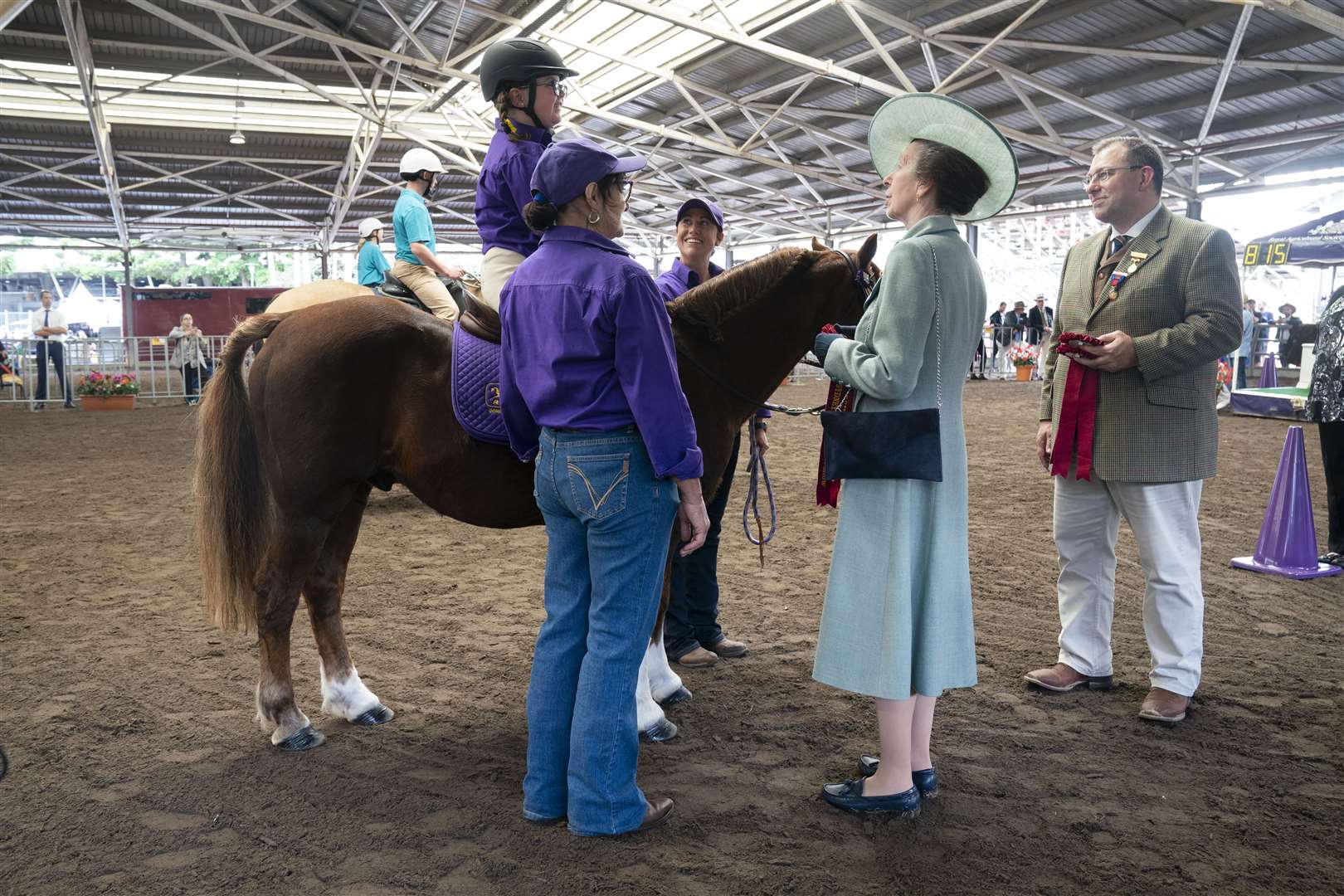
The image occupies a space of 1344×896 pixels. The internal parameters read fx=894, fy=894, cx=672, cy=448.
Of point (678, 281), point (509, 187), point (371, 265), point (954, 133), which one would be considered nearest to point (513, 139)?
point (509, 187)

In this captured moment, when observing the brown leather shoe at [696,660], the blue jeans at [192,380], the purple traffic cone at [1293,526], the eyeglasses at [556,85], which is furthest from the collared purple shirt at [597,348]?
the blue jeans at [192,380]

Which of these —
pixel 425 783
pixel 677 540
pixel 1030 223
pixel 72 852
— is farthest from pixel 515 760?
pixel 1030 223

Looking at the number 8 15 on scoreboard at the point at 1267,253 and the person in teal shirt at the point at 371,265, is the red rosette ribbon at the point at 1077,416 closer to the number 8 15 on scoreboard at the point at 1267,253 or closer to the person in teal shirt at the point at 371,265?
the person in teal shirt at the point at 371,265

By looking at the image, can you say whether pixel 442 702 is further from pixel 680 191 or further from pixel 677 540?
pixel 680 191

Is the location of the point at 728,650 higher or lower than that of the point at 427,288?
lower

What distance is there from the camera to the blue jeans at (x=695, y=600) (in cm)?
418

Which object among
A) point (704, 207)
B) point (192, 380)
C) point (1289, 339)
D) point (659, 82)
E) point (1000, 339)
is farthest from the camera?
point (1000, 339)

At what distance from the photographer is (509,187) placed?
3166mm

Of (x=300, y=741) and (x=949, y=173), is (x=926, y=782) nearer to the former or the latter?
(x=949, y=173)

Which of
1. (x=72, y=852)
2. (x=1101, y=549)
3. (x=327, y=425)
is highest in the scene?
(x=327, y=425)

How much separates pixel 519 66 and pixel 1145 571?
3.05 m

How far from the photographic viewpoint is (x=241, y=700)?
3.65 meters

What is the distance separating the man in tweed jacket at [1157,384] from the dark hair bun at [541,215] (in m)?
2.20

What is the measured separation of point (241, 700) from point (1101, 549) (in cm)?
361
